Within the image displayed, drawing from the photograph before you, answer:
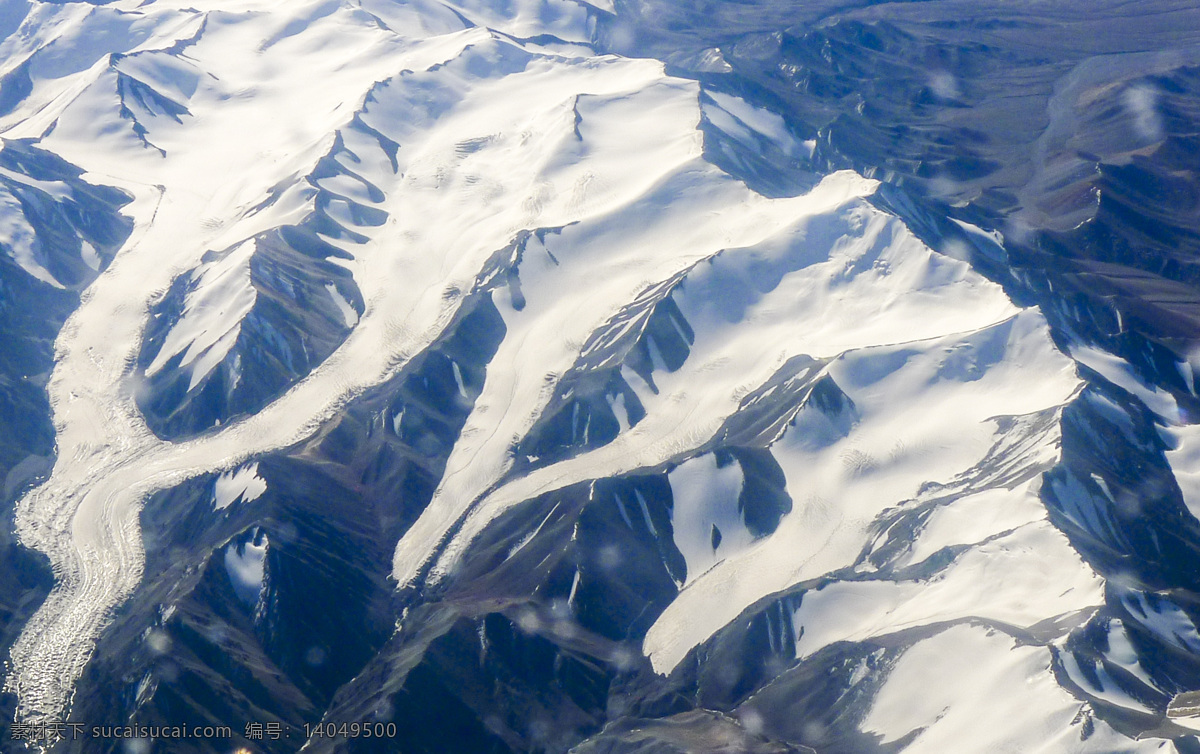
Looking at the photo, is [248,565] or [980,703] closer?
[980,703]

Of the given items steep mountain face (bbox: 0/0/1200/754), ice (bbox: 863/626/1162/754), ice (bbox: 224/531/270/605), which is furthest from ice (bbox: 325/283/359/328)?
ice (bbox: 863/626/1162/754)

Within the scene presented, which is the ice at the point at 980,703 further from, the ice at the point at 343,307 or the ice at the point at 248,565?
the ice at the point at 343,307

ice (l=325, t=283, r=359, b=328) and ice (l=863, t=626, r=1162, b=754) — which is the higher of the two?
ice (l=863, t=626, r=1162, b=754)

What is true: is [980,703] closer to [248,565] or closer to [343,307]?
[248,565]

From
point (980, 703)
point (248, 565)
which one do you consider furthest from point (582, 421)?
point (980, 703)

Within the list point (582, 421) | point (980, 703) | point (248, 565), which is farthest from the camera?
point (582, 421)

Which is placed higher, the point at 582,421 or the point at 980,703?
the point at 980,703

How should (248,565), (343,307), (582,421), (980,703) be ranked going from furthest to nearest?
1. (343,307)
2. (582,421)
3. (248,565)
4. (980,703)

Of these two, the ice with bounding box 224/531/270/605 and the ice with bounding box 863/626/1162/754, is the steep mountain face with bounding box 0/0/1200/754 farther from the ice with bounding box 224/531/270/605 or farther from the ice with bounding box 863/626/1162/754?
the ice with bounding box 224/531/270/605

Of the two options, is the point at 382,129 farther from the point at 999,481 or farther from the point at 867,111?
the point at 999,481
